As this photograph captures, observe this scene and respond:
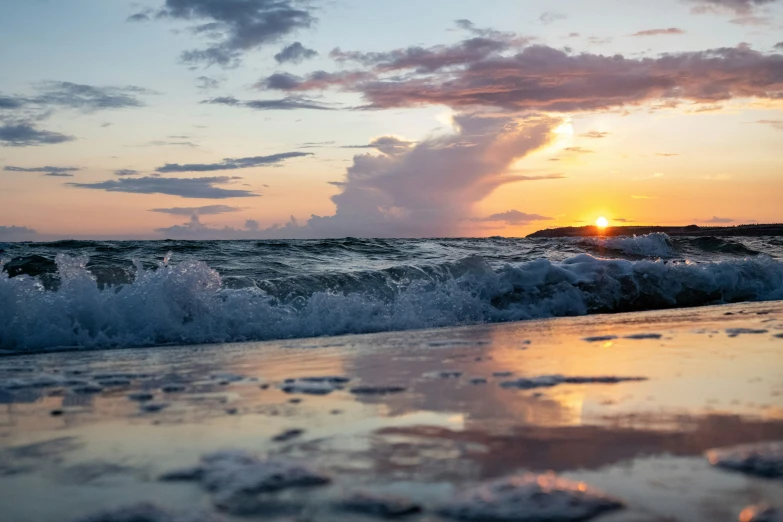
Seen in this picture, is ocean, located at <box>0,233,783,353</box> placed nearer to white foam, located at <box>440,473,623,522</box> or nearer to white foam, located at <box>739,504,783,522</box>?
white foam, located at <box>440,473,623,522</box>

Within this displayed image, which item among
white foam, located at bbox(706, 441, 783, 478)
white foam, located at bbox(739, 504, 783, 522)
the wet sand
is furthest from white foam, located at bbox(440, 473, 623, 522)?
white foam, located at bbox(706, 441, 783, 478)

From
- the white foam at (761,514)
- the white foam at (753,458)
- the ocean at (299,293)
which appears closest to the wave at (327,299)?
the ocean at (299,293)

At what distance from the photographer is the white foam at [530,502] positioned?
212 centimetres

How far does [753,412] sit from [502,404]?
3.78 ft

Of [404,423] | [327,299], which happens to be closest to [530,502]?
[404,423]

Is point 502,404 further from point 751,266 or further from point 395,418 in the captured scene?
point 751,266

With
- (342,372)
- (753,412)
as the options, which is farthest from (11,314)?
(753,412)

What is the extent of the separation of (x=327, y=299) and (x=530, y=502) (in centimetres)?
690

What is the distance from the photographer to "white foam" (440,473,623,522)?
212 centimetres

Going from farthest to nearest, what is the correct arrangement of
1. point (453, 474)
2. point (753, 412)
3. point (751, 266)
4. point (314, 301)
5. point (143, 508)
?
point (751, 266) → point (314, 301) → point (753, 412) → point (453, 474) → point (143, 508)

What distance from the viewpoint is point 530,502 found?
2.20 m

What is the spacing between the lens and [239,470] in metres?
2.64

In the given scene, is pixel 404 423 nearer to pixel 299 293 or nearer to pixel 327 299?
pixel 327 299

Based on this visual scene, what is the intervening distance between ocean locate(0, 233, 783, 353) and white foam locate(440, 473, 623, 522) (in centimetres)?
601
